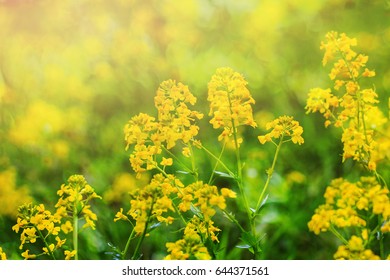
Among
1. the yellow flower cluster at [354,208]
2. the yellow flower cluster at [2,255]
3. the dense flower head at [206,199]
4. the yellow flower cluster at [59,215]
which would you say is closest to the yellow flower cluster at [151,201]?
the dense flower head at [206,199]

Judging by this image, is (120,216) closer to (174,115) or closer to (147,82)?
(174,115)

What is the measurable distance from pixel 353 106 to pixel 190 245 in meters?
0.54

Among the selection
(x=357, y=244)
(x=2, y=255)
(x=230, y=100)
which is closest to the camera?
(x=357, y=244)

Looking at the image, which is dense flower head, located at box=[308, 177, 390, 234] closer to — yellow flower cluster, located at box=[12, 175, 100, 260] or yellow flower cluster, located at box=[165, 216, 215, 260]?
yellow flower cluster, located at box=[165, 216, 215, 260]

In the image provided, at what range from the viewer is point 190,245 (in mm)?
1491

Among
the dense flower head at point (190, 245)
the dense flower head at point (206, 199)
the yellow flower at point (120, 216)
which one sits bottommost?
the dense flower head at point (190, 245)

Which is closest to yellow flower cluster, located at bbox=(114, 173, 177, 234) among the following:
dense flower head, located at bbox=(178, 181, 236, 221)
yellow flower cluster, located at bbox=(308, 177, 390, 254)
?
dense flower head, located at bbox=(178, 181, 236, 221)

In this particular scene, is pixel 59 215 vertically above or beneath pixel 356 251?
above

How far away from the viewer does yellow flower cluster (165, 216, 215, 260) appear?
4.88 feet

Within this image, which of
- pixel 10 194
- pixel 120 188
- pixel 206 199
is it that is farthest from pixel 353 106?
pixel 10 194

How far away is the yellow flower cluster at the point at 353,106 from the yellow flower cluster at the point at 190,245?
403 mm

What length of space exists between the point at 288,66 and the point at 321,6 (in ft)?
0.64

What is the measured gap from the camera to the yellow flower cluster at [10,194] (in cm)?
183

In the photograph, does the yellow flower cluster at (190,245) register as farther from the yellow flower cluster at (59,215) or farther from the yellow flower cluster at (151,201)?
the yellow flower cluster at (59,215)
